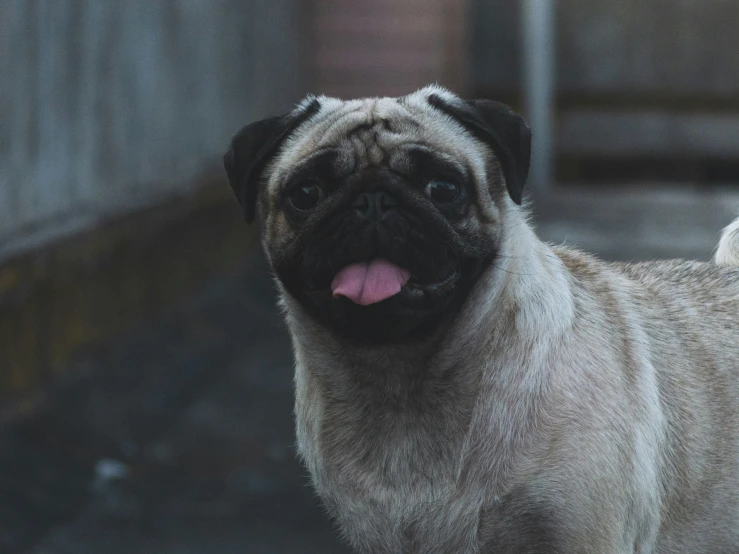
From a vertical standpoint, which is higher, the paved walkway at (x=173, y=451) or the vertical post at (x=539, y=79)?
the vertical post at (x=539, y=79)

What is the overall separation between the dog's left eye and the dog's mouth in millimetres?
219

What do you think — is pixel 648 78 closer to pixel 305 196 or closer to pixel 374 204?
pixel 305 196

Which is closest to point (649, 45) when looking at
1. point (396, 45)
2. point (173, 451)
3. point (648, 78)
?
point (648, 78)

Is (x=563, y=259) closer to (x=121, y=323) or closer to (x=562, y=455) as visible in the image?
Answer: (x=562, y=455)

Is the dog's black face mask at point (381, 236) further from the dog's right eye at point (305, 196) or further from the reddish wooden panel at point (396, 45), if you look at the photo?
the reddish wooden panel at point (396, 45)

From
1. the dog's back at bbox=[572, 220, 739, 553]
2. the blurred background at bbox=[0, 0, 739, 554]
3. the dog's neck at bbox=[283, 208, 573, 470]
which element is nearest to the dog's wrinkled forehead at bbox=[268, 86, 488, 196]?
the dog's neck at bbox=[283, 208, 573, 470]

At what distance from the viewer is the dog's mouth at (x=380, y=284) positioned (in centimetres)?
330

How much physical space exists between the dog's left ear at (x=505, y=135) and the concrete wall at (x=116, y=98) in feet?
9.13

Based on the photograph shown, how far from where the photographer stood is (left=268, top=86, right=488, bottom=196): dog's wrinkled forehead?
3514mm

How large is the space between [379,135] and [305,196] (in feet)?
0.95

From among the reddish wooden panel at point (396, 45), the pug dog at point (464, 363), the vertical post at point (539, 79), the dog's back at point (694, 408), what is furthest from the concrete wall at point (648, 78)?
the pug dog at point (464, 363)

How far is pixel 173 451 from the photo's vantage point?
5977 millimetres

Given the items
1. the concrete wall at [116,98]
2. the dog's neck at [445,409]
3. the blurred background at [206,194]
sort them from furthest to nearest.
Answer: the concrete wall at [116,98], the blurred background at [206,194], the dog's neck at [445,409]

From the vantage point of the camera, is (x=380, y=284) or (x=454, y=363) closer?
(x=380, y=284)
